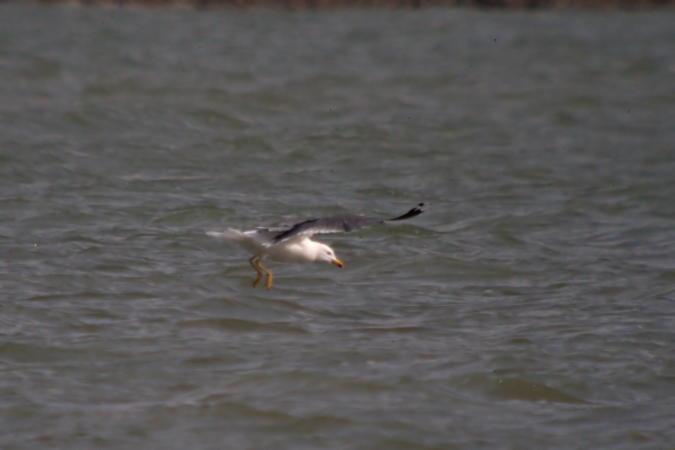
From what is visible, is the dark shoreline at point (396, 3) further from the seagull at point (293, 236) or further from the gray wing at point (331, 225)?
the gray wing at point (331, 225)

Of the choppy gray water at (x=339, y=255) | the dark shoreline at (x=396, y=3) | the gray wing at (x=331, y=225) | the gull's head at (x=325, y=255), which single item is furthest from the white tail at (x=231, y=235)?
the dark shoreline at (x=396, y=3)

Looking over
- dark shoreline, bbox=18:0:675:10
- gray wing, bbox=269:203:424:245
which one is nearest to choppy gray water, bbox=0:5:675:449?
gray wing, bbox=269:203:424:245

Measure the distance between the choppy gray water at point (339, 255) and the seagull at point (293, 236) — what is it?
0.31 metres

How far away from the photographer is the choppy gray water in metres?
4.74

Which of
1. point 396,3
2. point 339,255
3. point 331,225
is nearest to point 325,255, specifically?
point 331,225

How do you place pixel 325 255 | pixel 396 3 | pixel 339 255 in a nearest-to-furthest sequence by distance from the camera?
pixel 325 255
pixel 339 255
pixel 396 3

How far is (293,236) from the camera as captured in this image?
576cm

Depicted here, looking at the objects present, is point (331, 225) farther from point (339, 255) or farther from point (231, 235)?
point (339, 255)

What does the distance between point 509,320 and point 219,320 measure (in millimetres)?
2020

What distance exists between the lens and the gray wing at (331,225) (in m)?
5.64

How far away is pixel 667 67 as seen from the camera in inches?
713

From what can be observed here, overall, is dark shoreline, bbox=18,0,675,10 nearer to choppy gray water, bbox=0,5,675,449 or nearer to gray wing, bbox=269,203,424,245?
choppy gray water, bbox=0,5,675,449

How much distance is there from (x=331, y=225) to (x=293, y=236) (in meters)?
0.26

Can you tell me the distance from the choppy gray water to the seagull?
1.01ft
